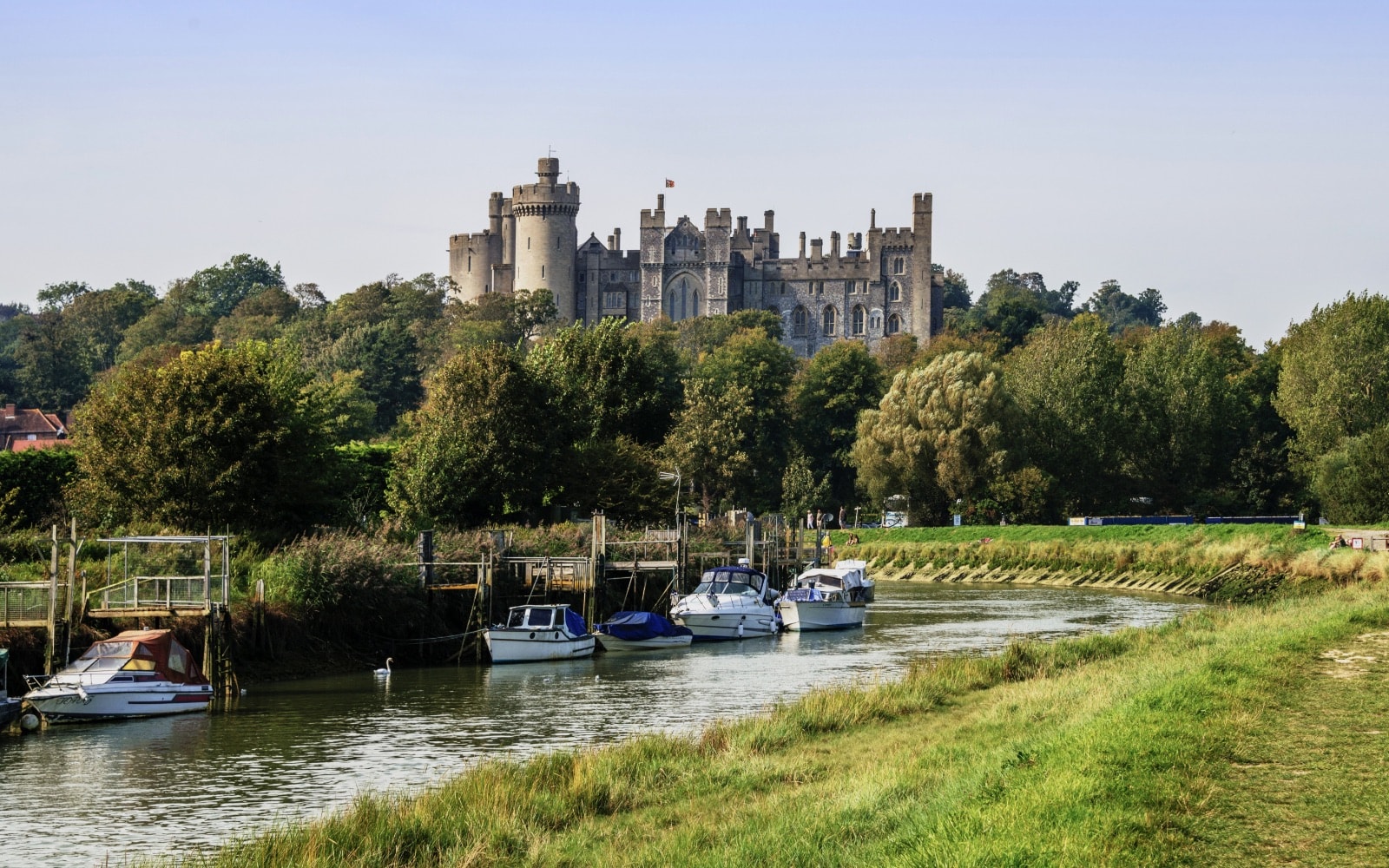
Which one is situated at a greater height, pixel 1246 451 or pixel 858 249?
pixel 858 249

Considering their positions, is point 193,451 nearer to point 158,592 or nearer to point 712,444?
point 158,592

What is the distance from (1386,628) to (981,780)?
597 inches

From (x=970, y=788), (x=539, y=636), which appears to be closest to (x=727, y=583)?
(x=539, y=636)

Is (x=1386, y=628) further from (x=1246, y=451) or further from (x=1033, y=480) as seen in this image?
(x=1246, y=451)

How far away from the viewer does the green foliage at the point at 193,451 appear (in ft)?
121

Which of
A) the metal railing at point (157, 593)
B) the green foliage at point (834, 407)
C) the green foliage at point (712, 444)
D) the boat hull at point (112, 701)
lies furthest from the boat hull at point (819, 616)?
the green foliage at point (834, 407)

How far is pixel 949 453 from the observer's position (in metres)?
77.1

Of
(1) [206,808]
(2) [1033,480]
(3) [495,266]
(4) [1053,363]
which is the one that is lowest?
(1) [206,808]

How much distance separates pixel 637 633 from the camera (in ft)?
127

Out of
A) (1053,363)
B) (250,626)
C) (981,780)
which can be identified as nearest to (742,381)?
(1053,363)

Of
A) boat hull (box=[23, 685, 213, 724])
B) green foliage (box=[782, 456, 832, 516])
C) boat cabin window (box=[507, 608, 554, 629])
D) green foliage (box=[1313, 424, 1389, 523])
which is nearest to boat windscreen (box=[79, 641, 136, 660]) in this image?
boat hull (box=[23, 685, 213, 724])

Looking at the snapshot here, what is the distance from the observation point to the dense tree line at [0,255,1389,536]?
3847 cm

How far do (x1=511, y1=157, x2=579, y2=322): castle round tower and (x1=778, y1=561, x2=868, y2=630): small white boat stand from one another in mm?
112607

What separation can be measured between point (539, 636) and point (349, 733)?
11184 mm
